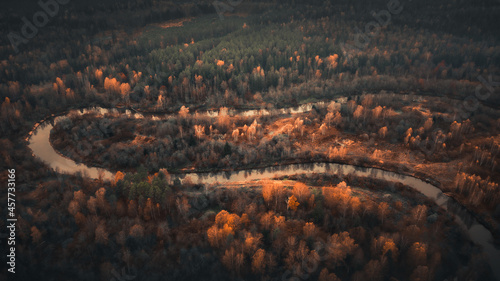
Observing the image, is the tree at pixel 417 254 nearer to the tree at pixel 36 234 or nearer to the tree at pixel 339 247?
the tree at pixel 339 247

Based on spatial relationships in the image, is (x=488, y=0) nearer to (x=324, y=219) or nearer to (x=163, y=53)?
(x=163, y=53)

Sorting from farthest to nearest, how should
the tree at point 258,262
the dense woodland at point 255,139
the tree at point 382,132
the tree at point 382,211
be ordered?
the tree at point 382,132 < the tree at point 382,211 < the dense woodland at point 255,139 < the tree at point 258,262

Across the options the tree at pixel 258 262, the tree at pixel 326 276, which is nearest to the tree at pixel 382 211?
the tree at pixel 326 276

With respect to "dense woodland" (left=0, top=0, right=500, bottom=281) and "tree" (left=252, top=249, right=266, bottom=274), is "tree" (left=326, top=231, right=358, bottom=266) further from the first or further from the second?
"tree" (left=252, top=249, right=266, bottom=274)

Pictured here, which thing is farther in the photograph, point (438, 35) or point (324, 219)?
point (438, 35)

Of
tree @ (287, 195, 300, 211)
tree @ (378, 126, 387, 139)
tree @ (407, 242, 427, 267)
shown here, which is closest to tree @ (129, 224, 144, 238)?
tree @ (287, 195, 300, 211)

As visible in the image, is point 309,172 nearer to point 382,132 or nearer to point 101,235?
point 382,132

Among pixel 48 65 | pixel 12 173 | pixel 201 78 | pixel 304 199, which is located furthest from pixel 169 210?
pixel 48 65

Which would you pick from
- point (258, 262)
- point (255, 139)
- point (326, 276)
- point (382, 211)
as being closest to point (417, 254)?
point (382, 211)
